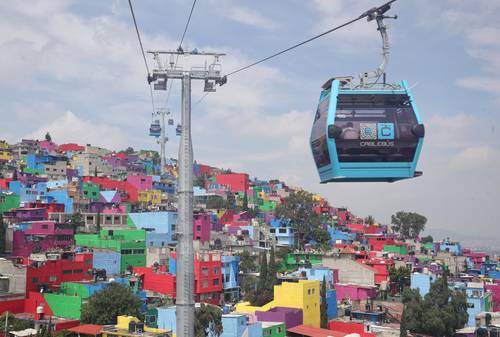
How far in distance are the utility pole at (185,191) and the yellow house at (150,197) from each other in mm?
41386

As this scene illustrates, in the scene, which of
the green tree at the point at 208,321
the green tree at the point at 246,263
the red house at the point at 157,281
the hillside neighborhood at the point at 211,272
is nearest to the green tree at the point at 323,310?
the hillside neighborhood at the point at 211,272

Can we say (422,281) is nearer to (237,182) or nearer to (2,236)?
(2,236)

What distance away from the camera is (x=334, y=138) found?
11.8m

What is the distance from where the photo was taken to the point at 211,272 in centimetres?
3108

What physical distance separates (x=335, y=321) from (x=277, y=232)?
61.9 feet

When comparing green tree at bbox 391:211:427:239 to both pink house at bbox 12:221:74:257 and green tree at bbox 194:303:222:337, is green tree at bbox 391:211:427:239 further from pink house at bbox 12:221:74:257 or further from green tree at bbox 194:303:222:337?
green tree at bbox 194:303:222:337

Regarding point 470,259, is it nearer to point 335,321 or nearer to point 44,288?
point 335,321

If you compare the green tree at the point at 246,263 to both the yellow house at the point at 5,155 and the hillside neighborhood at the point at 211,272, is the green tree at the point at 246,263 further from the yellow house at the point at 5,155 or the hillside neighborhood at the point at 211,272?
the yellow house at the point at 5,155

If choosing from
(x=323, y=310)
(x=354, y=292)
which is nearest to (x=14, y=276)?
(x=323, y=310)

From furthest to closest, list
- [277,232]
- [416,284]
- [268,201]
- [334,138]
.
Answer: [268,201]
[277,232]
[416,284]
[334,138]

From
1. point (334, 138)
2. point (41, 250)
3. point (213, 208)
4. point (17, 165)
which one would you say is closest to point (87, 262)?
point (41, 250)

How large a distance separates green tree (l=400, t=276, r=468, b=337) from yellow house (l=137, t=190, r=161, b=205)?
2849 centimetres

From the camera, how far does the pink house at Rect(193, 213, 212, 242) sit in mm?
40406

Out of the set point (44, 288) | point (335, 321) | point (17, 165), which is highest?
point (17, 165)
